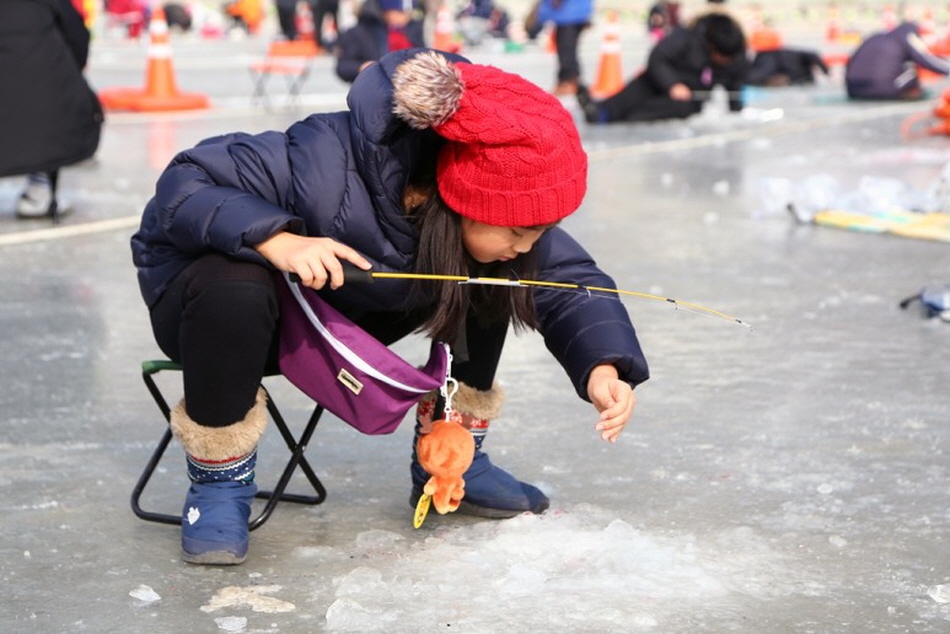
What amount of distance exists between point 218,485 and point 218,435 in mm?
119

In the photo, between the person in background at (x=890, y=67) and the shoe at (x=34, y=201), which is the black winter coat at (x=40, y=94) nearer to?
the shoe at (x=34, y=201)

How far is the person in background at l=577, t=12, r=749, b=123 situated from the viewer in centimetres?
1166

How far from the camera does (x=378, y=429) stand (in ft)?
10.0

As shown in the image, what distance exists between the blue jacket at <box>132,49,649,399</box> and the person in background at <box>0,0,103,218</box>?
11.2 ft

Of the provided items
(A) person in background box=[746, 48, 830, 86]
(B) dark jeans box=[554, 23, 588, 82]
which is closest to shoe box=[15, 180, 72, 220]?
(B) dark jeans box=[554, 23, 588, 82]

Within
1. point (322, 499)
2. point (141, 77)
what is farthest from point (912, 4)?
point (322, 499)

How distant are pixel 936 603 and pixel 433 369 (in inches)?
40.4

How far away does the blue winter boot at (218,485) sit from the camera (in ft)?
9.72

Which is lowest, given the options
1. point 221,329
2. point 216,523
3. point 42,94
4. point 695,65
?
point 695,65

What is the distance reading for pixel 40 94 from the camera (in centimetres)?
631

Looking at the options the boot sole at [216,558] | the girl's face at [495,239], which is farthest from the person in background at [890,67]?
the boot sole at [216,558]

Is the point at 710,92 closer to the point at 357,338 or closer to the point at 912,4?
the point at 357,338

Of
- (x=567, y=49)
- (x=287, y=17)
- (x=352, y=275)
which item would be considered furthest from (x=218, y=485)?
(x=287, y=17)

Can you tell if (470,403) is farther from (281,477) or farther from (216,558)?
(216,558)
